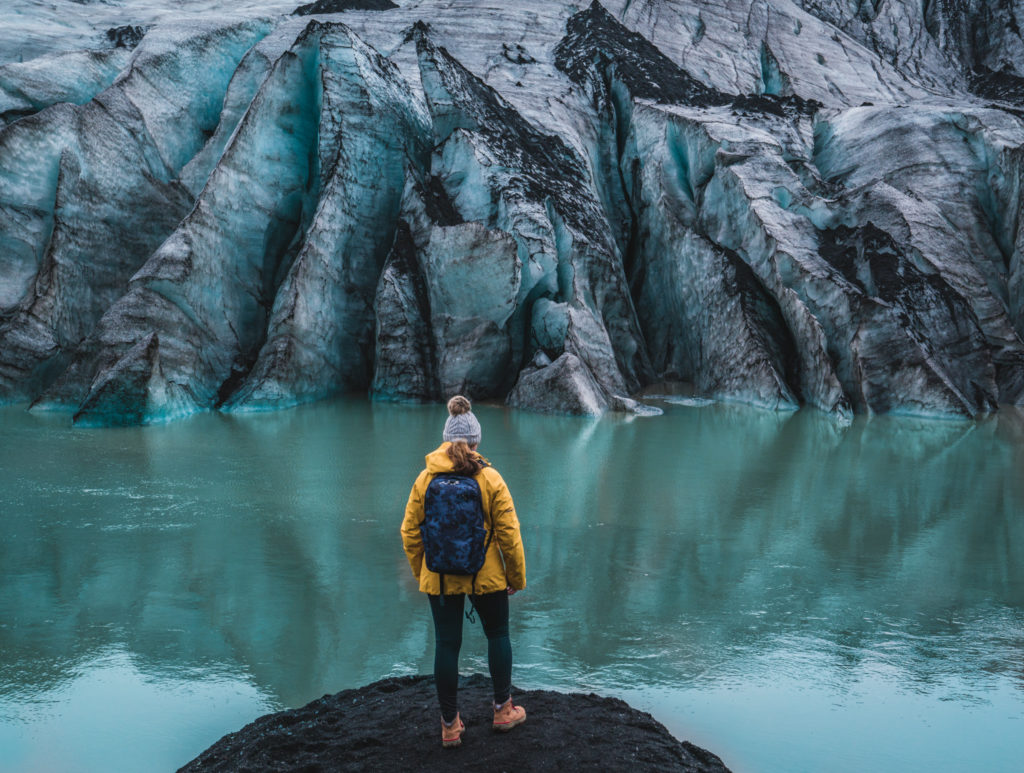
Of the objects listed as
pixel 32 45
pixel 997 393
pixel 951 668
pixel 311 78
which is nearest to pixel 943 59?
pixel 997 393

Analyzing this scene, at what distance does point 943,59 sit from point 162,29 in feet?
110

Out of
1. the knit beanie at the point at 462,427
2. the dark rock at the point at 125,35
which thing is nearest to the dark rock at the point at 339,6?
the dark rock at the point at 125,35

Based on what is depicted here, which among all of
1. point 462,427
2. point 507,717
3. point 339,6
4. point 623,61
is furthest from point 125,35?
point 507,717

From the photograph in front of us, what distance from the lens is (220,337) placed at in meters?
19.1

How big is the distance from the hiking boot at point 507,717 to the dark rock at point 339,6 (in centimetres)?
3386

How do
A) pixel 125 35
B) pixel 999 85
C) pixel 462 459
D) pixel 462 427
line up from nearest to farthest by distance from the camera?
pixel 462 459
pixel 462 427
pixel 125 35
pixel 999 85

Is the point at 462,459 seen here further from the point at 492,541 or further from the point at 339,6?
the point at 339,6

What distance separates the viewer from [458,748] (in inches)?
148

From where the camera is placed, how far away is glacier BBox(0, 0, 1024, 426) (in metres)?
18.3

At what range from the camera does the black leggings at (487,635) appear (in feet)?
12.7

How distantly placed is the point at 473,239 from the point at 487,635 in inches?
630

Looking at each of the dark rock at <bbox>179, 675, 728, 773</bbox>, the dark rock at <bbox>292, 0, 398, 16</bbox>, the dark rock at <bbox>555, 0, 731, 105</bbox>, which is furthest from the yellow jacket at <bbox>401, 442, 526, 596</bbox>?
the dark rock at <bbox>292, 0, 398, 16</bbox>

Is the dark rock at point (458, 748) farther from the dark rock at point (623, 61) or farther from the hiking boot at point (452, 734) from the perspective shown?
the dark rock at point (623, 61)

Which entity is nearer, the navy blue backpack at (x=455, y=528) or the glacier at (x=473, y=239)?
the navy blue backpack at (x=455, y=528)
